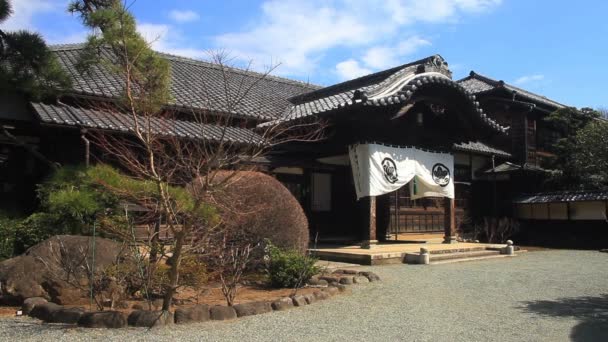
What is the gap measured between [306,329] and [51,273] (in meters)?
3.72

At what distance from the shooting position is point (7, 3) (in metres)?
9.27

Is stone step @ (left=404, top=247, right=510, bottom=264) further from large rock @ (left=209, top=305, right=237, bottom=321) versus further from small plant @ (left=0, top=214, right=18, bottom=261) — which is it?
small plant @ (left=0, top=214, right=18, bottom=261)

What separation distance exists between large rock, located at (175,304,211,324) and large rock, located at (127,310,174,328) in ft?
0.36

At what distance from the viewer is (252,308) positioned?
675cm

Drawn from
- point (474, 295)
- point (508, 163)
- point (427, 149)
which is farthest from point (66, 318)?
point (508, 163)

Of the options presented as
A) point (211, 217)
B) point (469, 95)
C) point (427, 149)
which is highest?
point (469, 95)

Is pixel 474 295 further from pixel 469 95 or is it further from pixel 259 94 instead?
pixel 259 94

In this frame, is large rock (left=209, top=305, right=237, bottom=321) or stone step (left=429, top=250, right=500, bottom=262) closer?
large rock (left=209, top=305, right=237, bottom=321)

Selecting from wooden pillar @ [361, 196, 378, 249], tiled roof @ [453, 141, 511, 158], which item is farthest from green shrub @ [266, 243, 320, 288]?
tiled roof @ [453, 141, 511, 158]

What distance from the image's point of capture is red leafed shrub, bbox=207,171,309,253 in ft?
29.8

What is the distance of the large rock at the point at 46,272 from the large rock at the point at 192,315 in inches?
68.2

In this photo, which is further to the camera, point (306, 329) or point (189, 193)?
point (189, 193)

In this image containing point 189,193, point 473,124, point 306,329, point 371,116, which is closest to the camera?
point 306,329

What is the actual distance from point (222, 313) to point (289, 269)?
2.30 m
